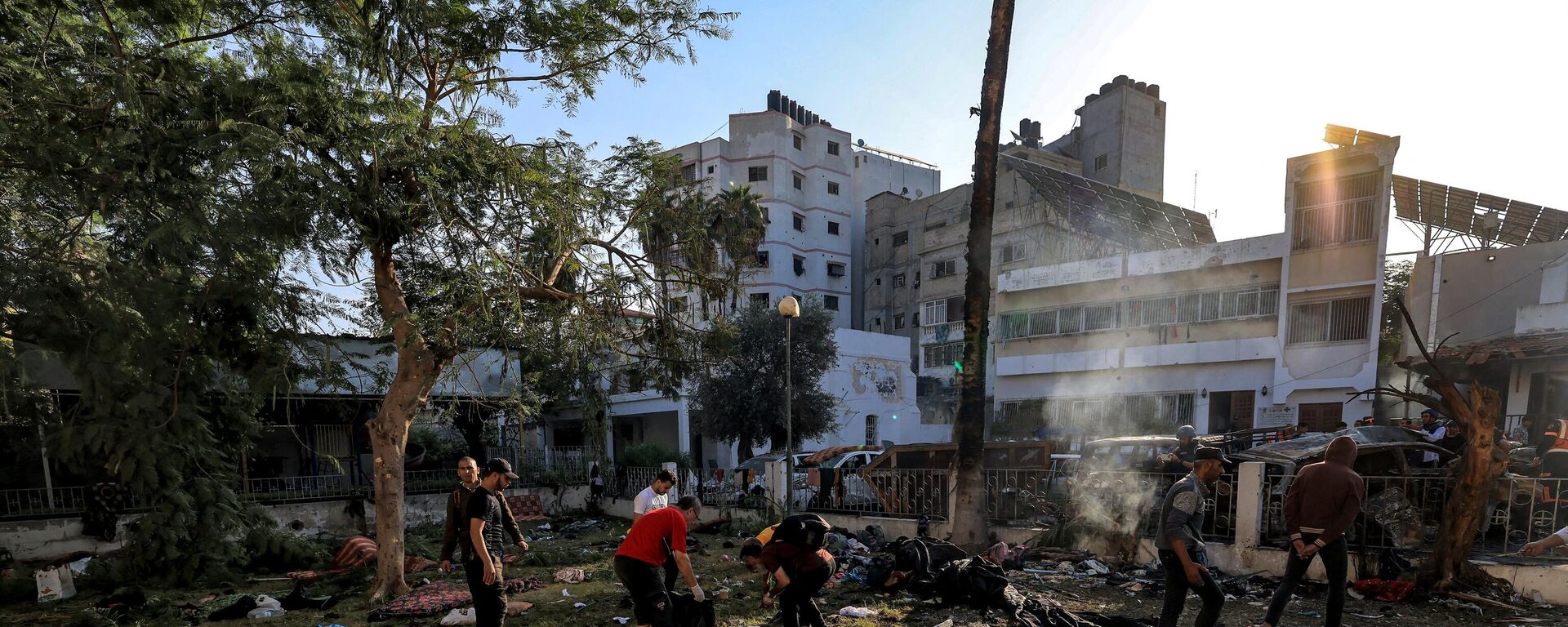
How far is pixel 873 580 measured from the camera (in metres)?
8.30

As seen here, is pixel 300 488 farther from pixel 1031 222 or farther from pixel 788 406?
pixel 1031 222

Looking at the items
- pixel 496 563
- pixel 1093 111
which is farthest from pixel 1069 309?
pixel 496 563

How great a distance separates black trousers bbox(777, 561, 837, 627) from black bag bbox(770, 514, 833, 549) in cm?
23

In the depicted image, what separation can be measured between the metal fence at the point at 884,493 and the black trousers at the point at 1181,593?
5300 millimetres

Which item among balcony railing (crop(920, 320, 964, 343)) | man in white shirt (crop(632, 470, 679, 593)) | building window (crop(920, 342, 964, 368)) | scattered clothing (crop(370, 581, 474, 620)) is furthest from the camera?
building window (crop(920, 342, 964, 368))

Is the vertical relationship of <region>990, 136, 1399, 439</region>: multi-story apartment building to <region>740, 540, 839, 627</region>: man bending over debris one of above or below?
above

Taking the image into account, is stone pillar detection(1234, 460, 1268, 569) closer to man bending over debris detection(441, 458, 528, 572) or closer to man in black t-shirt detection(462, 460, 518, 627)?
man bending over debris detection(441, 458, 528, 572)

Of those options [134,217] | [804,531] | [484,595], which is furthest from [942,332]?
[134,217]

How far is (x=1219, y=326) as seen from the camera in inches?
939

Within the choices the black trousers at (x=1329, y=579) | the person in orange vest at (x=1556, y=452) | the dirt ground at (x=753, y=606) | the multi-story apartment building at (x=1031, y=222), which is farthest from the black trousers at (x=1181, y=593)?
the multi-story apartment building at (x=1031, y=222)

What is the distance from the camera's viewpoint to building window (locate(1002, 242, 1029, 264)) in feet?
112

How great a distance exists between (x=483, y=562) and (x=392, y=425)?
11.4ft

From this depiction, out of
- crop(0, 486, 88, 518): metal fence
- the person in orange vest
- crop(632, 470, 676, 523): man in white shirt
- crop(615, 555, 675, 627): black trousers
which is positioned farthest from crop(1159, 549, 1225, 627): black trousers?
crop(0, 486, 88, 518): metal fence

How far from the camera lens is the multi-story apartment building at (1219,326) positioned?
2158 cm
